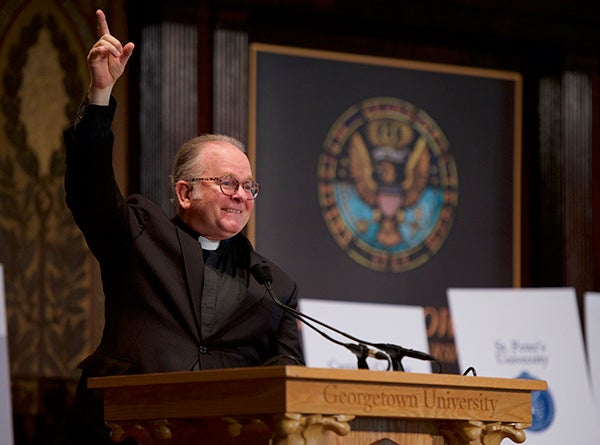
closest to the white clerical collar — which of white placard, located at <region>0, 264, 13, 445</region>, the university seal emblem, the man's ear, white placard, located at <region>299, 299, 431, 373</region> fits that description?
the man's ear

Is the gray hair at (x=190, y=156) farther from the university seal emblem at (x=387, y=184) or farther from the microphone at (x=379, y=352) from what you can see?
the university seal emblem at (x=387, y=184)

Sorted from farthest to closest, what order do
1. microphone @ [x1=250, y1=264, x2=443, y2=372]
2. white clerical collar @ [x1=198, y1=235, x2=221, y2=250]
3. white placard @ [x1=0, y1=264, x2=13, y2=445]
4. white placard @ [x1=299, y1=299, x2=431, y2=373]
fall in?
1. white placard @ [x1=299, y1=299, x2=431, y2=373]
2. white placard @ [x1=0, y1=264, x2=13, y2=445]
3. white clerical collar @ [x1=198, y1=235, x2=221, y2=250]
4. microphone @ [x1=250, y1=264, x2=443, y2=372]

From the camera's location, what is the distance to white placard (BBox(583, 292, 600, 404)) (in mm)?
6246

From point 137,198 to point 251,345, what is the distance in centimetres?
53

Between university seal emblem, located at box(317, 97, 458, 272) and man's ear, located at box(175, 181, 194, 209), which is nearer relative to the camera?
man's ear, located at box(175, 181, 194, 209)

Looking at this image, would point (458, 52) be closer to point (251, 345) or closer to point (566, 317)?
point (566, 317)

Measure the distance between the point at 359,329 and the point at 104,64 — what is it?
3.05 m

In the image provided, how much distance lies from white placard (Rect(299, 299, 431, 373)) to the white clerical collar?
2148mm

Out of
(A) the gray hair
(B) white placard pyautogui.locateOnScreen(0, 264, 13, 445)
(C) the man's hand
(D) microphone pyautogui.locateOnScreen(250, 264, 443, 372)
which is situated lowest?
(B) white placard pyautogui.locateOnScreen(0, 264, 13, 445)

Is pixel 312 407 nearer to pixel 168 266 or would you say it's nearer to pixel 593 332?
pixel 168 266

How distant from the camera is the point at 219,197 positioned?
3.41m

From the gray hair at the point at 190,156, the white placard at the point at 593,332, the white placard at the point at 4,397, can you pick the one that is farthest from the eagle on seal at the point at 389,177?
the gray hair at the point at 190,156

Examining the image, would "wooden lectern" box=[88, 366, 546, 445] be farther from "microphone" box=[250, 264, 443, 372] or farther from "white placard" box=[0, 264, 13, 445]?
"white placard" box=[0, 264, 13, 445]

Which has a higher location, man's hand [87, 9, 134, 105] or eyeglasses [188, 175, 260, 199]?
man's hand [87, 9, 134, 105]
